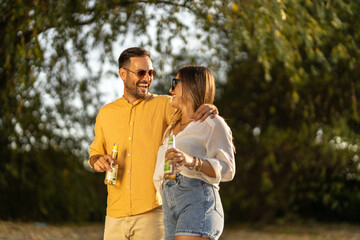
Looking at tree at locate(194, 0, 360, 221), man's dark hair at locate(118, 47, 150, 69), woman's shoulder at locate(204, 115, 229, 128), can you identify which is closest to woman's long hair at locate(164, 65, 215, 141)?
woman's shoulder at locate(204, 115, 229, 128)

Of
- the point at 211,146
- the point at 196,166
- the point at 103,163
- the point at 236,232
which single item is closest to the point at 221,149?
the point at 211,146

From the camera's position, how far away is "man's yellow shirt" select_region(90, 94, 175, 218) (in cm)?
330

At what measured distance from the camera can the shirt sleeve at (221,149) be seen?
262 cm

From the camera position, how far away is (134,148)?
3371 millimetres

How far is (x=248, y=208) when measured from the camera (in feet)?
39.4

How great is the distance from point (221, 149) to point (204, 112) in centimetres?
20

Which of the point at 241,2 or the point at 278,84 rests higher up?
the point at 241,2

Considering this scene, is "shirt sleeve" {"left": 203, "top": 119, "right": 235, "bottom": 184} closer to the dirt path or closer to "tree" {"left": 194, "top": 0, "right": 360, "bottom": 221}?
the dirt path

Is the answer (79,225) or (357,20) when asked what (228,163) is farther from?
(79,225)

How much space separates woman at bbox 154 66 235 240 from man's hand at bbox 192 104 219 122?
0.08 feet

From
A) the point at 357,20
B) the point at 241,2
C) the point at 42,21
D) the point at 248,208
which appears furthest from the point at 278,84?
the point at 42,21

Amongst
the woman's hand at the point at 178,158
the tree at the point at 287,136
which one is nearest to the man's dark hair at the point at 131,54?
the woman's hand at the point at 178,158

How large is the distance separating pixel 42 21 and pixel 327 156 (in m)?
7.24

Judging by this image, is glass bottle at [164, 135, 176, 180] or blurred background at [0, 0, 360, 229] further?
blurred background at [0, 0, 360, 229]
